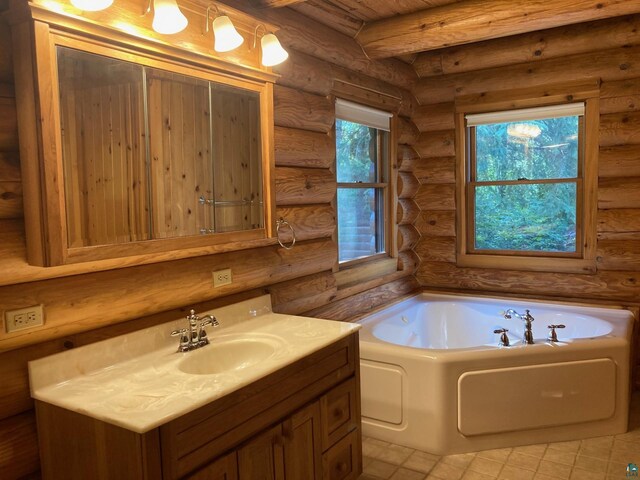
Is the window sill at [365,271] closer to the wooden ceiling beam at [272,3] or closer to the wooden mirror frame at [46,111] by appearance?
the wooden ceiling beam at [272,3]

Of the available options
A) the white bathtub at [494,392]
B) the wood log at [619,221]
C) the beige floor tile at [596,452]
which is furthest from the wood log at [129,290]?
the wood log at [619,221]

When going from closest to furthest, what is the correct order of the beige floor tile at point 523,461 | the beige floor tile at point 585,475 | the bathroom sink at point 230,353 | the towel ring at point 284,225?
the bathroom sink at point 230,353, the beige floor tile at point 585,475, the beige floor tile at point 523,461, the towel ring at point 284,225

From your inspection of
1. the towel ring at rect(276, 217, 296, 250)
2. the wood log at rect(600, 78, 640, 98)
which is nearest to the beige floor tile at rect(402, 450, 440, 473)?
the towel ring at rect(276, 217, 296, 250)

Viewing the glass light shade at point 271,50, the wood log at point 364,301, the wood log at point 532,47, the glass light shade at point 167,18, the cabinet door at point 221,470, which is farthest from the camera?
the wood log at point 532,47

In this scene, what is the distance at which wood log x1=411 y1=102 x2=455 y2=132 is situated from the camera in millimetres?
4055

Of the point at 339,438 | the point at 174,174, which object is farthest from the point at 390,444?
the point at 174,174

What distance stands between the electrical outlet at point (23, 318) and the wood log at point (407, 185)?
2852 mm

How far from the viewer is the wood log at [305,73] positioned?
272 centimetres

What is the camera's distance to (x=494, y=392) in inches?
108

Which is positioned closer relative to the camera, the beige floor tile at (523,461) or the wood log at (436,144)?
the beige floor tile at (523,461)

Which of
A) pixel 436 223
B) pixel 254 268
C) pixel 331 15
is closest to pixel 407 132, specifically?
pixel 436 223

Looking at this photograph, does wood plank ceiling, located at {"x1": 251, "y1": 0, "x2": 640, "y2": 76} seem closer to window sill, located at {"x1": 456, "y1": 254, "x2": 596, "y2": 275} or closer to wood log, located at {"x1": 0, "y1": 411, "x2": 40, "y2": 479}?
window sill, located at {"x1": 456, "y1": 254, "x2": 596, "y2": 275}

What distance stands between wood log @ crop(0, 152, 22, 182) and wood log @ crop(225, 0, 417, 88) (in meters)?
1.24

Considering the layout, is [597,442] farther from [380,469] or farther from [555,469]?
A: [380,469]
